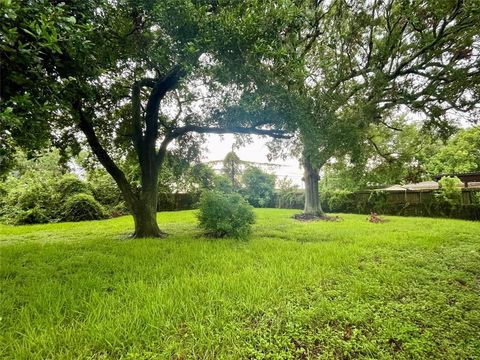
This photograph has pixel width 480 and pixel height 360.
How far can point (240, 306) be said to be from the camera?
2.55 m

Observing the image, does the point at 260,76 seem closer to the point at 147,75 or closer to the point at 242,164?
the point at 147,75

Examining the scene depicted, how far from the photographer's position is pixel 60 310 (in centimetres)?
236

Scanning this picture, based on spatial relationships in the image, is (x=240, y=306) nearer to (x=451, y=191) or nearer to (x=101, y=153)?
(x=101, y=153)

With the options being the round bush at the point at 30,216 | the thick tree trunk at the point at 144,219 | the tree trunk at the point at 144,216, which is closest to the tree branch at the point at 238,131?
the tree trunk at the point at 144,216

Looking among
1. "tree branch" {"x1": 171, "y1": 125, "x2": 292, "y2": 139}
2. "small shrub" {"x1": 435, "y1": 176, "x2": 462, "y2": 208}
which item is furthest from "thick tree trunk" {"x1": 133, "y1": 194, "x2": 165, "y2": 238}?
"small shrub" {"x1": 435, "y1": 176, "x2": 462, "y2": 208}

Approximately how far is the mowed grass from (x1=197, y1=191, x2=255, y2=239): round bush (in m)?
1.77

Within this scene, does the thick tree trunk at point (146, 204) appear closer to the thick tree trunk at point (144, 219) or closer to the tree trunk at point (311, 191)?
the thick tree trunk at point (144, 219)

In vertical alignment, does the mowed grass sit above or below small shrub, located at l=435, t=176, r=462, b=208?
below

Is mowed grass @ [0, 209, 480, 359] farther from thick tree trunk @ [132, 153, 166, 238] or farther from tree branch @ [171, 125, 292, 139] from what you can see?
tree branch @ [171, 125, 292, 139]

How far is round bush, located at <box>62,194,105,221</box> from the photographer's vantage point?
39.3 ft

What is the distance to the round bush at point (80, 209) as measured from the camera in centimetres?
1196

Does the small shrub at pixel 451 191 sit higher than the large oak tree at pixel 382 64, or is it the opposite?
the large oak tree at pixel 382 64

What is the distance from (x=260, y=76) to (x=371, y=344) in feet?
13.8

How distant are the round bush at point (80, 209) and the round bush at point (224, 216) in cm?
885
